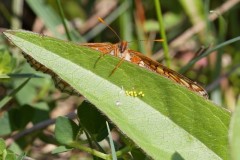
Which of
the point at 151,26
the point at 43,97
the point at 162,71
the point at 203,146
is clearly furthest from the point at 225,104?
the point at 203,146

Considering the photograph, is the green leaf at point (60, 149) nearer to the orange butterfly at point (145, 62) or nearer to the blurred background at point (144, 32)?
the orange butterfly at point (145, 62)

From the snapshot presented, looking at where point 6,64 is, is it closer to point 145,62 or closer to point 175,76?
point 145,62

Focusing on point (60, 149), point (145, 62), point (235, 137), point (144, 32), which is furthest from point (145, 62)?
point (144, 32)

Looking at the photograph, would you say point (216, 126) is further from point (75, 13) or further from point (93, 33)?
point (75, 13)

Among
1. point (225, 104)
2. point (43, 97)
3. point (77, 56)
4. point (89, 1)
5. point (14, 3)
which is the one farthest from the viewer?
point (89, 1)

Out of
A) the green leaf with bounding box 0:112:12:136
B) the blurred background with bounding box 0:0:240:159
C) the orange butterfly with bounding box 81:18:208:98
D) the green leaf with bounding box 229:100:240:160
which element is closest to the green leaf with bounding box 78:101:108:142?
the orange butterfly with bounding box 81:18:208:98

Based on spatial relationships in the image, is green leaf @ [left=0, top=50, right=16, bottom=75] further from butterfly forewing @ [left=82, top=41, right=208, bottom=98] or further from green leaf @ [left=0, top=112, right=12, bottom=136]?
butterfly forewing @ [left=82, top=41, right=208, bottom=98]
